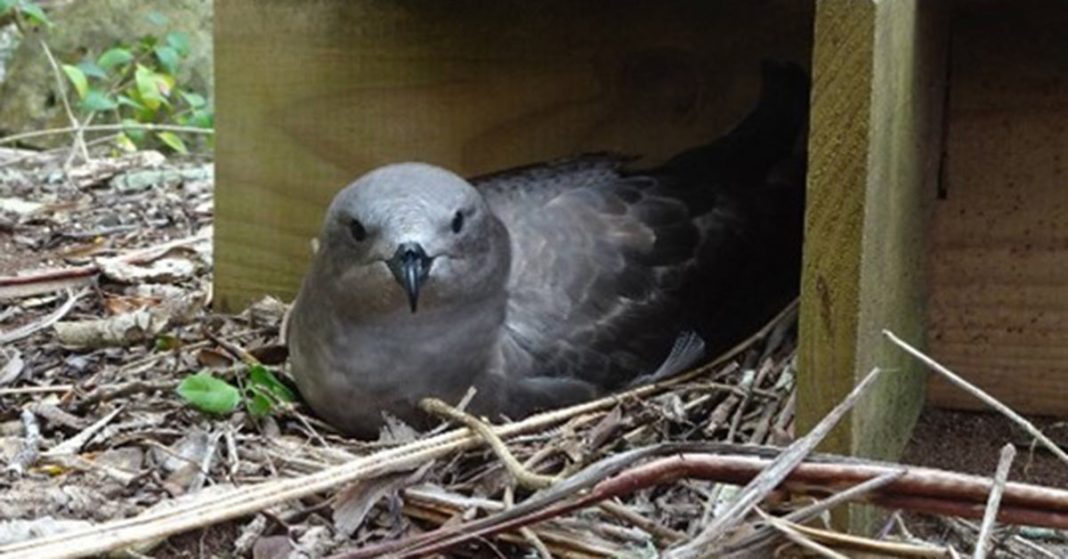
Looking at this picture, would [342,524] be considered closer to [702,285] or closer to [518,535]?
[518,535]

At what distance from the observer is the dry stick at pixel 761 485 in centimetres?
220

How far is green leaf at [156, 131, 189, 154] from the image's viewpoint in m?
6.95

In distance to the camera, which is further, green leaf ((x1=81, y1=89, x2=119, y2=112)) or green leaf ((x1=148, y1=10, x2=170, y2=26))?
green leaf ((x1=148, y1=10, x2=170, y2=26))

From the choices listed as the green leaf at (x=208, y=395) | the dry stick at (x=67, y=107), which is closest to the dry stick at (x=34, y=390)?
the green leaf at (x=208, y=395)

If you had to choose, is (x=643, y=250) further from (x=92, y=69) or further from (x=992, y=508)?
(x=92, y=69)

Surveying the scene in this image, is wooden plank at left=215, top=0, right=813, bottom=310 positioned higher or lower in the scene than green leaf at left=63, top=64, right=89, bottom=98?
higher

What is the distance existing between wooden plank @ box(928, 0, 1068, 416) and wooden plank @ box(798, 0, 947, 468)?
2.62 ft

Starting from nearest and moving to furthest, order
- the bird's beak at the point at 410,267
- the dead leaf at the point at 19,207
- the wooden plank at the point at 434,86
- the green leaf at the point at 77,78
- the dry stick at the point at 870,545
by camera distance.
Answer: the dry stick at the point at 870,545
the bird's beak at the point at 410,267
the wooden plank at the point at 434,86
the dead leaf at the point at 19,207
the green leaf at the point at 77,78

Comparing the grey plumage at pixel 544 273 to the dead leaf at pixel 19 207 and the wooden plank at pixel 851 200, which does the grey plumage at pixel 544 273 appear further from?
the dead leaf at pixel 19 207

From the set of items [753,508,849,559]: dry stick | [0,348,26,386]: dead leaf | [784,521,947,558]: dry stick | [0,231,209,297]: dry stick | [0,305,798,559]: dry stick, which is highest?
[753,508,849,559]: dry stick

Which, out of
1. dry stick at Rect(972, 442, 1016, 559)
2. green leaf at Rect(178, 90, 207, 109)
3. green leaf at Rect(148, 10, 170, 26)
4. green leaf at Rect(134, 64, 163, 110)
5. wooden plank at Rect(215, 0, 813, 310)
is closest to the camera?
dry stick at Rect(972, 442, 1016, 559)

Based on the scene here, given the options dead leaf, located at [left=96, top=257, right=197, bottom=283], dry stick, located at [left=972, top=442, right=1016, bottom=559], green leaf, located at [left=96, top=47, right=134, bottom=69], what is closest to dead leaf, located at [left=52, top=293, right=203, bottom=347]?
dead leaf, located at [left=96, top=257, right=197, bottom=283]

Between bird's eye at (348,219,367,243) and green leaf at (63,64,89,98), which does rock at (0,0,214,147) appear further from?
bird's eye at (348,219,367,243)

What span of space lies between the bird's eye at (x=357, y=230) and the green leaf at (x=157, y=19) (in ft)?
18.0
